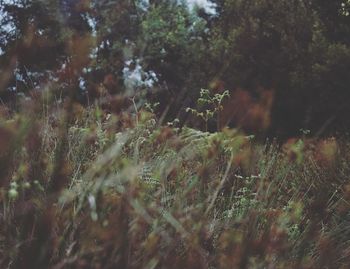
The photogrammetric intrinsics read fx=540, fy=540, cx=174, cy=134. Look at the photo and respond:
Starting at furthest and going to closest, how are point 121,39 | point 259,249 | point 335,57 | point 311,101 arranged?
point 121,39
point 311,101
point 335,57
point 259,249

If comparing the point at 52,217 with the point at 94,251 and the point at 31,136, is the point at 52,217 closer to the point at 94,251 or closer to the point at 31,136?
the point at 94,251

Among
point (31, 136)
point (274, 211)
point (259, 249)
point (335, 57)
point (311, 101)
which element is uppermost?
point (31, 136)

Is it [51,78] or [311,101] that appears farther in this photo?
[311,101]

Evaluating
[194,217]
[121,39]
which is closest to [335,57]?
[121,39]

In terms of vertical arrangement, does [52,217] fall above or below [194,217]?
above

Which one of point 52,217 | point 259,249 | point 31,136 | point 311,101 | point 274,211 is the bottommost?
point 311,101

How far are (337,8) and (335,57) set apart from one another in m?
1.71

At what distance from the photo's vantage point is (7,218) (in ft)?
6.45

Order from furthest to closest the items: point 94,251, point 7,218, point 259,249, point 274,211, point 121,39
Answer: point 121,39 < point 274,211 < point 7,218 < point 259,249 < point 94,251

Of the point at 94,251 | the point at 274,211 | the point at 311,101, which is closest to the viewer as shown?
the point at 94,251

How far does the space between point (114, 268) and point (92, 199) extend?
23cm

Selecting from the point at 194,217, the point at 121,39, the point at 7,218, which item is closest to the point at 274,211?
the point at 194,217

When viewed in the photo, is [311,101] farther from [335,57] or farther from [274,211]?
[274,211]

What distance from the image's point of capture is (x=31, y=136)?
2000 mm
